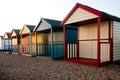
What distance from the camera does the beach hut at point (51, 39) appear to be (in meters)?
10.4

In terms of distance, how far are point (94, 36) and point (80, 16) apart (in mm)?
2052

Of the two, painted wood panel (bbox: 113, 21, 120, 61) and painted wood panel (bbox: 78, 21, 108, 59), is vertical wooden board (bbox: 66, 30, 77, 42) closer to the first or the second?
painted wood panel (bbox: 78, 21, 108, 59)

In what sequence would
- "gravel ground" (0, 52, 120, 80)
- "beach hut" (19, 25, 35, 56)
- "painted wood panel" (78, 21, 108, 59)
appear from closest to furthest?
1. "gravel ground" (0, 52, 120, 80)
2. "painted wood panel" (78, 21, 108, 59)
3. "beach hut" (19, 25, 35, 56)

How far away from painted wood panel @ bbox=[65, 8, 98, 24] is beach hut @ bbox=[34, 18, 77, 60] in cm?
203

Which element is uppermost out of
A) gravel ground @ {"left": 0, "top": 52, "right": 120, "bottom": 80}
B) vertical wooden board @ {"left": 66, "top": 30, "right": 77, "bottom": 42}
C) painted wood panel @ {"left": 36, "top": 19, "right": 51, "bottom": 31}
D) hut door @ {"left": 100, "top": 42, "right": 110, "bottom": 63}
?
painted wood panel @ {"left": 36, "top": 19, "right": 51, "bottom": 31}

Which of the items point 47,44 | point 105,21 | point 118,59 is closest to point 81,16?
point 105,21

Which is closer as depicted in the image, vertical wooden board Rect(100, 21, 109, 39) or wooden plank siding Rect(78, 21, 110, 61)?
vertical wooden board Rect(100, 21, 109, 39)

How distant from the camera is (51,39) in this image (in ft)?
33.4

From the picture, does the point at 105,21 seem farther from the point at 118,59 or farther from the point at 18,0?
the point at 18,0

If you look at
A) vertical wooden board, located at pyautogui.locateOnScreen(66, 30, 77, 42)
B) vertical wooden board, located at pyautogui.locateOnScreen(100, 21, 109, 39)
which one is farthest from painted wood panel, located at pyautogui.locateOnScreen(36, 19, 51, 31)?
vertical wooden board, located at pyautogui.locateOnScreen(100, 21, 109, 39)

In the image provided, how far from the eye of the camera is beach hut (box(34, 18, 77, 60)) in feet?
34.2

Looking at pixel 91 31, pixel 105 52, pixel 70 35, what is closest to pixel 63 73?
pixel 105 52

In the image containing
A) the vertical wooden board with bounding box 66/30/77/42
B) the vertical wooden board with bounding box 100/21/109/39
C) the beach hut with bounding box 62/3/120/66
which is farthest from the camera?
the vertical wooden board with bounding box 66/30/77/42

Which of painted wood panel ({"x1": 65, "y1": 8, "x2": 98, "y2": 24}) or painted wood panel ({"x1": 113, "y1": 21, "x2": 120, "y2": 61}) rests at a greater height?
painted wood panel ({"x1": 65, "y1": 8, "x2": 98, "y2": 24})
